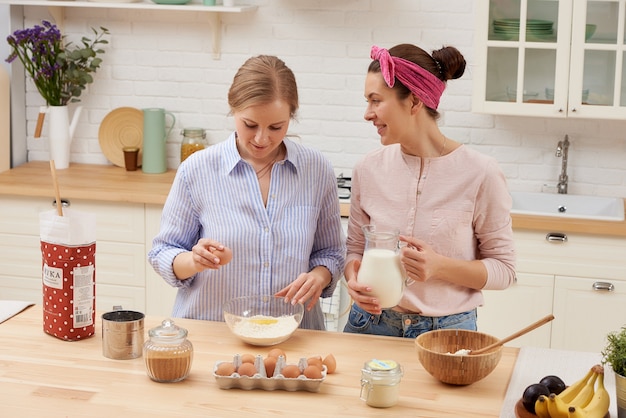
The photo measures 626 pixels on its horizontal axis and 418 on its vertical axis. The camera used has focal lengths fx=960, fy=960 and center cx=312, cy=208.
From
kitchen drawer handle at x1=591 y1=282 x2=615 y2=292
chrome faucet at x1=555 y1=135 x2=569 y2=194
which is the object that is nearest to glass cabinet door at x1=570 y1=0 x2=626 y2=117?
chrome faucet at x1=555 y1=135 x2=569 y2=194

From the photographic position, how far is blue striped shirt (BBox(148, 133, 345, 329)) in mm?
2576

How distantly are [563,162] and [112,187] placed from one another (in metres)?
2.07

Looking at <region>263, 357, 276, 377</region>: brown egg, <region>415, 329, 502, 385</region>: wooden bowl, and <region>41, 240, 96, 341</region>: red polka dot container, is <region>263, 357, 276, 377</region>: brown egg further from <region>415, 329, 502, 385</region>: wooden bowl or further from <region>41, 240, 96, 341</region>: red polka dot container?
<region>41, 240, 96, 341</region>: red polka dot container

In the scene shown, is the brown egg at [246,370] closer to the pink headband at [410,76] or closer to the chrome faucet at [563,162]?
the pink headband at [410,76]

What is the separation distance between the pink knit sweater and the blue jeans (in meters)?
0.02

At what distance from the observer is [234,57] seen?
15.5ft

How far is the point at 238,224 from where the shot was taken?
2574mm

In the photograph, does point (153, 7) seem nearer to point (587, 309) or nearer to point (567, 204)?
point (567, 204)

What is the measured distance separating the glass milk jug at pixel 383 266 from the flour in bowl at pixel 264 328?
0.80 ft

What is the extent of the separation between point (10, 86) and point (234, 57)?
3.78 feet

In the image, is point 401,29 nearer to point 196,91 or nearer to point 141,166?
point 196,91

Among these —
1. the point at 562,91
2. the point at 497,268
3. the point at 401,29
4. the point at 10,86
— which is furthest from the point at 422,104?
the point at 10,86

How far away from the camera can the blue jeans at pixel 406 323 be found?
2537 millimetres

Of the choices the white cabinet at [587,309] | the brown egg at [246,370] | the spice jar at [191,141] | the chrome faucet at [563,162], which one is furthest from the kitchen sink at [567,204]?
the brown egg at [246,370]
